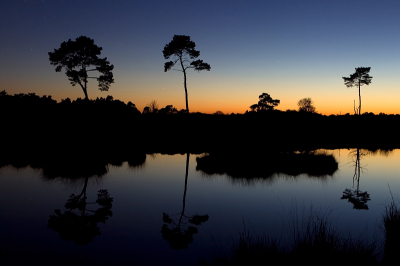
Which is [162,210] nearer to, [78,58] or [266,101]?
[78,58]

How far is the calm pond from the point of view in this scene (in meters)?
6.70

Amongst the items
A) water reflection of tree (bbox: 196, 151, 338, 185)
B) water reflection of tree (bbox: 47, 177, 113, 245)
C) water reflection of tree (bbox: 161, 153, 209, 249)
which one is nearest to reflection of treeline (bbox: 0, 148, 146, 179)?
water reflection of tree (bbox: 47, 177, 113, 245)

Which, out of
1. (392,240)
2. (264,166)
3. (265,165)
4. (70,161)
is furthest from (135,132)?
(392,240)

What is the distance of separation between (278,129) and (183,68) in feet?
56.2

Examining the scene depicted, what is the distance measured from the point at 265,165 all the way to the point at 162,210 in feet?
35.7

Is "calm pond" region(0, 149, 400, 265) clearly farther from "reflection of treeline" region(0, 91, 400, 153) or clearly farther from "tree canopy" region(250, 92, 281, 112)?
"tree canopy" region(250, 92, 281, 112)

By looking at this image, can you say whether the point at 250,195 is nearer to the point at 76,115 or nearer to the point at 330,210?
the point at 330,210

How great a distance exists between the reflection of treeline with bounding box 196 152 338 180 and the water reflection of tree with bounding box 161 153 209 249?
22.2 feet

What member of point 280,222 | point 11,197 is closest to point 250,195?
point 280,222

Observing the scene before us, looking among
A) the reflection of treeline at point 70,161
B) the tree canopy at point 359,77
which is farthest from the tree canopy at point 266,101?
the reflection of treeline at point 70,161

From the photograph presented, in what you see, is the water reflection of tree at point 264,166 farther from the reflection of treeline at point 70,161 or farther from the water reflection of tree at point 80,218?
the water reflection of tree at point 80,218

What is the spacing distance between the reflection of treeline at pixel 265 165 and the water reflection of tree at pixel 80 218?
7780mm

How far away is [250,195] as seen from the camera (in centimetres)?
1187

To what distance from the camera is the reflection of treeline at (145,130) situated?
96.8 ft
